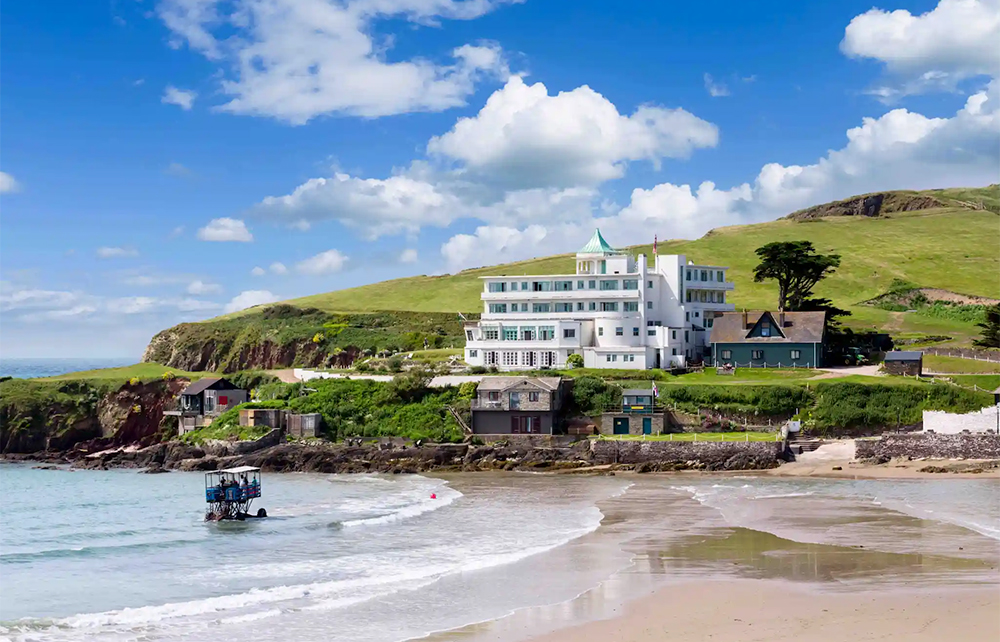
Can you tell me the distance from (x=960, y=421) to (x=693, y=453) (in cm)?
1507

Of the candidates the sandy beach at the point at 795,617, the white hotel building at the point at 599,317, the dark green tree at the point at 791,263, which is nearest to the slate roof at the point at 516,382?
the white hotel building at the point at 599,317

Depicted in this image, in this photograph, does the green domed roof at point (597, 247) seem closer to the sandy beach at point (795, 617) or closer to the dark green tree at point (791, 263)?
the dark green tree at point (791, 263)

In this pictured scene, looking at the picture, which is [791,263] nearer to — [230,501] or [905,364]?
[905,364]

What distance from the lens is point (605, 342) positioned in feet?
261

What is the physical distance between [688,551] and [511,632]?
11.2 meters

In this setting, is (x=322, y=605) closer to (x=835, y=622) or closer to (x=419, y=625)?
(x=419, y=625)

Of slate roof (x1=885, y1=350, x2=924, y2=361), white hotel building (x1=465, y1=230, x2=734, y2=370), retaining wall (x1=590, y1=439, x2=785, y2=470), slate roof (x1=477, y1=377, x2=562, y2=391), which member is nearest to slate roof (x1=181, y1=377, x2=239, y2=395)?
white hotel building (x1=465, y1=230, x2=734, y2=370)

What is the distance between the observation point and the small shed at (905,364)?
6850 centimetres

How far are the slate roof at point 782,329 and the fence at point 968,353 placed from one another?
9.23 meters

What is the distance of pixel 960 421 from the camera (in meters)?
58.2

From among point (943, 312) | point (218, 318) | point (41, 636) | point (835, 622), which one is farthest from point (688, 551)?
point (218, 318)

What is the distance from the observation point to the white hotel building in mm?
78875

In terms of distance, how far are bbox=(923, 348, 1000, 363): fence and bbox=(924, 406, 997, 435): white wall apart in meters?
16.6

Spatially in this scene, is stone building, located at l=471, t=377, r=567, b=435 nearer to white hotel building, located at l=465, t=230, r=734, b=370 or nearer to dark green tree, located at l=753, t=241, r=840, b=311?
white hotel building, located at l=465, t=230, r=734, b=370
